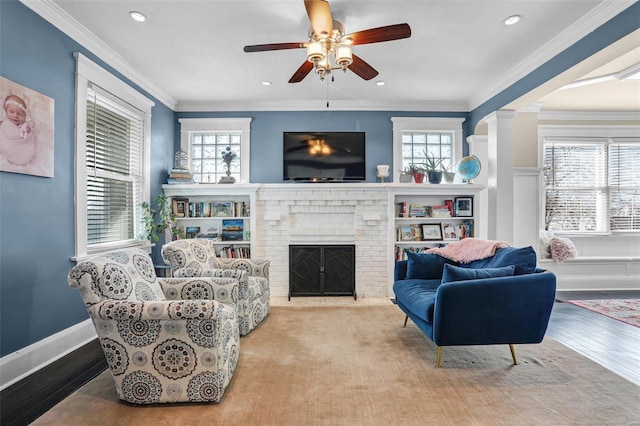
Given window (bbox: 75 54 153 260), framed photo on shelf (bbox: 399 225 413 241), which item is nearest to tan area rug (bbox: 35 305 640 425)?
window (bbox: 75 54 153 260)

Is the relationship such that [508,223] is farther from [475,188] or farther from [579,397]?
[579,397]

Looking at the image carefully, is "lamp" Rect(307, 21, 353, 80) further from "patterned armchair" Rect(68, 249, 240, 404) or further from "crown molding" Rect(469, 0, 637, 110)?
"crown molding" Rect(469, 0, 637, 110)

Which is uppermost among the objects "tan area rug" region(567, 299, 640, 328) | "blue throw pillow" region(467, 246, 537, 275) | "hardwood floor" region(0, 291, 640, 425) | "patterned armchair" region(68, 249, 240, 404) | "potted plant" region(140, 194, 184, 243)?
"potted plant" region(140, 194, 184, 243)

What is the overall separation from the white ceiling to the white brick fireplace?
125cm

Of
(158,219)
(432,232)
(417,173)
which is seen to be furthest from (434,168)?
(158,219)

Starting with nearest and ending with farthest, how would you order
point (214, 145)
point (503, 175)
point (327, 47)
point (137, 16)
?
point (327, 47)
point (137, 16)
point (503, 175)
point (214, 145)

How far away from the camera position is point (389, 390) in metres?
2.15

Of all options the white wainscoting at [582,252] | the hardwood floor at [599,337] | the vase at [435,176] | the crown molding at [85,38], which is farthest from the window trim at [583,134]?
the crown molding at [85,38]

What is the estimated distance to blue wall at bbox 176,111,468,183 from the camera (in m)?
5.01

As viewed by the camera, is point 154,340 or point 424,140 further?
point 424,140

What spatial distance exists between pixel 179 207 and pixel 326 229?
2033 mm

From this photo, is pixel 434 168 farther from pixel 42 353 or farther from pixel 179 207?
pixel 42 353

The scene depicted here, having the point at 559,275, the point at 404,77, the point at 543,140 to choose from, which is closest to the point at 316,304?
the point at 404,77

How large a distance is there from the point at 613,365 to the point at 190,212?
183 inches
